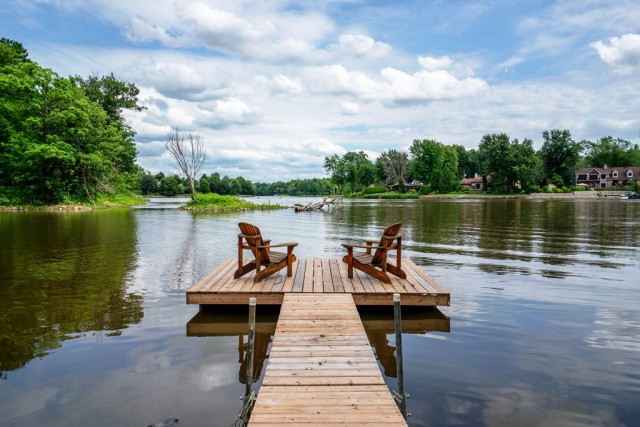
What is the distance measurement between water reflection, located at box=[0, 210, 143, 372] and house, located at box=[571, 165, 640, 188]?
10769 cm

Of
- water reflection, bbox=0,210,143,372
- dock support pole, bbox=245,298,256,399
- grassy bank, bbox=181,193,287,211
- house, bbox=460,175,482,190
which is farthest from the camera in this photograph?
house, bbox=460,175,482,190

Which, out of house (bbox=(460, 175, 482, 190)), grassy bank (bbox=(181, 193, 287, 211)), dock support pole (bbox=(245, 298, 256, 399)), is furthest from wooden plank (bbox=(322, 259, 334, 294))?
house (bbox=(460, 175, 482, 190))

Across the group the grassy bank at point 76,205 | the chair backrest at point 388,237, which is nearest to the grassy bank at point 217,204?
the grassy bank at point 76,205

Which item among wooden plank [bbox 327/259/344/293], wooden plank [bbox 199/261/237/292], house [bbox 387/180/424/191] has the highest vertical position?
house [bbox 387/180/424/191]

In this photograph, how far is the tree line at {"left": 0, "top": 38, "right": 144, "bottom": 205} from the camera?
132 ft

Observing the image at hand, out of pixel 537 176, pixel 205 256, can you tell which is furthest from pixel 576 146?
pixel 205 256

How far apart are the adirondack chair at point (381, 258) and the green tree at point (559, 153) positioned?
316ft

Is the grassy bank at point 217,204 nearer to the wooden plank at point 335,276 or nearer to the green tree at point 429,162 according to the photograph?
the wooden plank at point 335,276

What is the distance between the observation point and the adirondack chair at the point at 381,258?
27.3 feet

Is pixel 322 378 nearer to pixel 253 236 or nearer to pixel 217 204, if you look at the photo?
pixel 253 236

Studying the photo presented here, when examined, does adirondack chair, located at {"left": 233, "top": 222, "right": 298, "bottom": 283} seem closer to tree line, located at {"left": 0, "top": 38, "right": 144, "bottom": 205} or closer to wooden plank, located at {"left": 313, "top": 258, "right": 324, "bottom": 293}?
wooden plank, located at {"left": 313, "top": 258, "right": 324, "bottom": 293}

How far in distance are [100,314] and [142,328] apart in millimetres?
1382

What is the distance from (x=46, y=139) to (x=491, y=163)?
76.6 meters

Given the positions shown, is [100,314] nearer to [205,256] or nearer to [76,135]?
[205,256]
